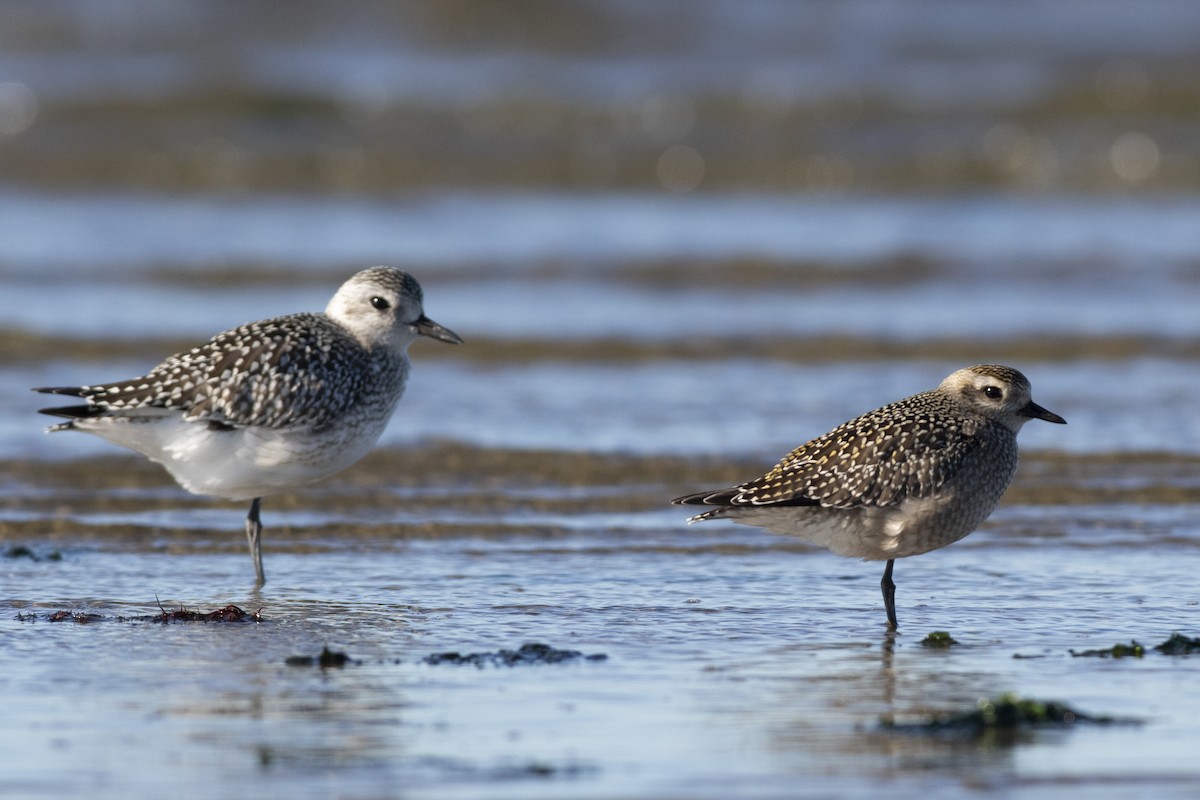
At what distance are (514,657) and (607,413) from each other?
190 inches

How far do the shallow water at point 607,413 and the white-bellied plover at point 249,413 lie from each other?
470mm

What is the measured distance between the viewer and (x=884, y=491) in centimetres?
669

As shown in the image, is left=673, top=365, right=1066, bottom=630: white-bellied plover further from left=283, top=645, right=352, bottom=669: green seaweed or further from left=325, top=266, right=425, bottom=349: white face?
left=325, top=266, right=425, bottom=349: white face

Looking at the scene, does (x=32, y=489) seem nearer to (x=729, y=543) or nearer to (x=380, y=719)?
(x=729, y=543)

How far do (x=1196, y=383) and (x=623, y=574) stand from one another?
515cm

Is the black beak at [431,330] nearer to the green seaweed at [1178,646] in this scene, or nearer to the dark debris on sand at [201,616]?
the dark debris on sand at [201,616]

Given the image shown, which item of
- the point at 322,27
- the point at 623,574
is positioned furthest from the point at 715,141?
the point at 623,574

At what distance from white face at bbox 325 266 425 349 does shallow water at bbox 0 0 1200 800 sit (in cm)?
95

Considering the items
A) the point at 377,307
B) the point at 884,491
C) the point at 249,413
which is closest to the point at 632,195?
the point at 377,307

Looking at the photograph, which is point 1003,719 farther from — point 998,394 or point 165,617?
point 165,617

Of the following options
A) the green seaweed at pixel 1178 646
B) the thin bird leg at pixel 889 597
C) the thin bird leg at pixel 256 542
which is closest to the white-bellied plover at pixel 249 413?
the thin bird leg at pixel 256 542

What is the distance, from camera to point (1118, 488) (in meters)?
8.96

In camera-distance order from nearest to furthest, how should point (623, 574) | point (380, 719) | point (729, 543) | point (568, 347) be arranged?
1. point (380, 719)
2. point (623, 574)
3. point (729, 543)
4. point (568, 347)

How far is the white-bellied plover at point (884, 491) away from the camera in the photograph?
263 inches
